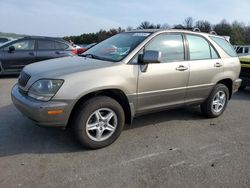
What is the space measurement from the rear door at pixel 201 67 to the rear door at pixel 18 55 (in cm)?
688

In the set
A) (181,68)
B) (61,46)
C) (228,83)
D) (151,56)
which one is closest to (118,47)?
(151,56)

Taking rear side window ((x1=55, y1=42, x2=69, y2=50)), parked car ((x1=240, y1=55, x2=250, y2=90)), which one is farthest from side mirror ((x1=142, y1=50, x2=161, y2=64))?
rear side window ((x1=55, y1=42, x2=69, y2=50))

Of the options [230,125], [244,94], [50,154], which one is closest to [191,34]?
[230,125]

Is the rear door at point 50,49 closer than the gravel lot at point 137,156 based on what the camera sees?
No

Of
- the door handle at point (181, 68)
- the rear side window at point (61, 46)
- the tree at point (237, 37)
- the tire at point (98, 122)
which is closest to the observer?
the tire at point (98, 122)

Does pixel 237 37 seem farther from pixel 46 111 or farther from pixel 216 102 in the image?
pixel 46 111

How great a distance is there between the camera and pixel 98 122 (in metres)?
3.97

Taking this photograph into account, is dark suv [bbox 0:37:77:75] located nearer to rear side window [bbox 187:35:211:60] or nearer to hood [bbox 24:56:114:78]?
hood [bbox 24:56:114:78]

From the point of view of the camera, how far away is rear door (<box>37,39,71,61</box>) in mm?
10352

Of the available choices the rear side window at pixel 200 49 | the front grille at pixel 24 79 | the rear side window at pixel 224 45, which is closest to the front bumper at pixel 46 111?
the front grille at pixel 24 79

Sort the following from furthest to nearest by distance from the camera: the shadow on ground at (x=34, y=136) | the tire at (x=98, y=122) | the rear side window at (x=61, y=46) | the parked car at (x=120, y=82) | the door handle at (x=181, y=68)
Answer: the rear side window at (x=61, y=46) < the door handle at (x=181, y=68) < the shadow on ground at (x=34, y=136) < the tire at (x=98, y=122) < the parked car at (x=120, y=82)

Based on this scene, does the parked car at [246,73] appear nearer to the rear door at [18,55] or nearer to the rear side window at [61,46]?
the rear side window at [61,46]

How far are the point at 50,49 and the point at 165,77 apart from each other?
7.13 metres

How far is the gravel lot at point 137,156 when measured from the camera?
3209mm
